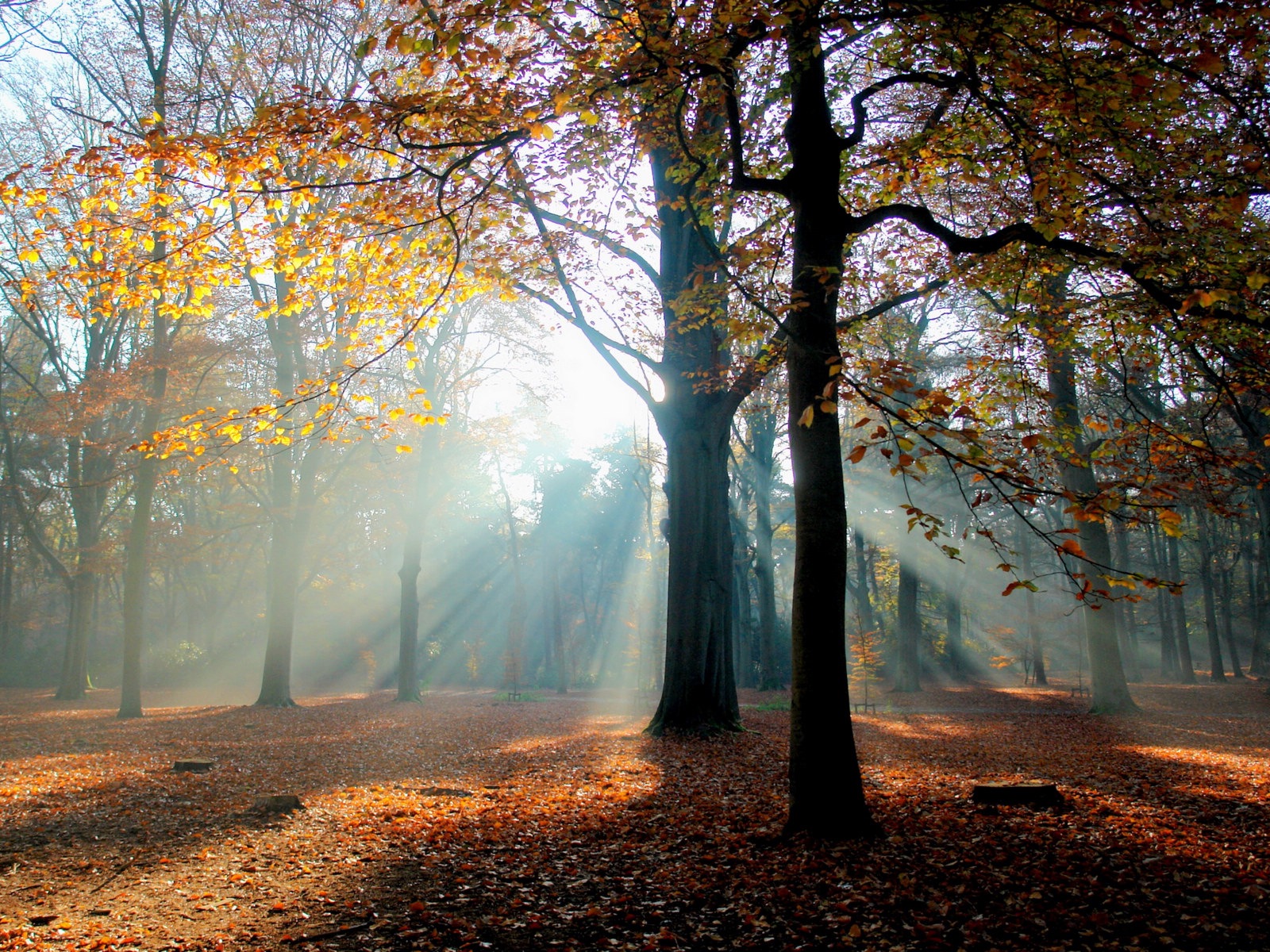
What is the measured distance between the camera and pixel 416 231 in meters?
7.39

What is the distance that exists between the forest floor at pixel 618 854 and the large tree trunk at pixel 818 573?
1.17 ft

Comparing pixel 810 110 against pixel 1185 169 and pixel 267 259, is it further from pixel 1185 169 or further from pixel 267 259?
pixel 267 259

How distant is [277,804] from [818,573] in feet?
15.7

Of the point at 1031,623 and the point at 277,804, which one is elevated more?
the point at 1031,623

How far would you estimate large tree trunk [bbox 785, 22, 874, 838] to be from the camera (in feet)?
17.0

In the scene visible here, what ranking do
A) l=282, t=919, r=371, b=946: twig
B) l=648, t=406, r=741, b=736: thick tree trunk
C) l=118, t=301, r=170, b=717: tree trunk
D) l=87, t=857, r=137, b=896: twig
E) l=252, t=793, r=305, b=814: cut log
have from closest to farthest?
1. l=282, t=919, r=371, b=946: twig
2. l=87, t=857, r=137, b=896: twig
3. l=252, t=793, r=305, b=814: cut log
4. l=648, t=406, r=741, b=736: thick tree trunk
5. l=118, t=301, r=170, b=717: tree trunk

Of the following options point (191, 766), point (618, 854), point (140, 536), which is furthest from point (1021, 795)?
point (140, 536)

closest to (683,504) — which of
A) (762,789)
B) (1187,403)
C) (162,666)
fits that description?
(762,789)

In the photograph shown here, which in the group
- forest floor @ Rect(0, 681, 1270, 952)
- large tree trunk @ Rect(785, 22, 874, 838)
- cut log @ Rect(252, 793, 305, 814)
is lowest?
forest floor @ Rect(0, 681, 1270, 952)

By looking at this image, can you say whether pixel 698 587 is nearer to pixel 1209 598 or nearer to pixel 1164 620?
pixel 1209 598

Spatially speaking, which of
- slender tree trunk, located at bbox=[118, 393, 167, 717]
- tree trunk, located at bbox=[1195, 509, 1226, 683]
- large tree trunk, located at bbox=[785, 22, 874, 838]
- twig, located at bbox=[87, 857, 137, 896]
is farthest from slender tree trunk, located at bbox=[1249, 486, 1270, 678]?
slender tree trunk, located at bbox=[118, 393, 167, 717]

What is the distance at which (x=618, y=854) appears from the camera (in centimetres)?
531

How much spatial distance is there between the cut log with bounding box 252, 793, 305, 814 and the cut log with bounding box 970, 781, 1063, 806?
18.1 feet

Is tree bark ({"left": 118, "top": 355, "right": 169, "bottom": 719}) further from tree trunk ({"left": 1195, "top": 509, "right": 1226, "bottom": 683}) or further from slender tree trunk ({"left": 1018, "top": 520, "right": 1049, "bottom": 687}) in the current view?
tree trunk ({"left": 1195, "top": 509, "right": 1226, "bottom": 683})
